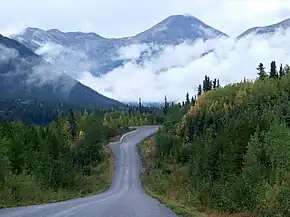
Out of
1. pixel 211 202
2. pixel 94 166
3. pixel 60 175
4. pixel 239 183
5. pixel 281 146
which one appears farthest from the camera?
pixel 94 166

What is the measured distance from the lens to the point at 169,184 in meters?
70.6

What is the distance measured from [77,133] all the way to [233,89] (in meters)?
50.3

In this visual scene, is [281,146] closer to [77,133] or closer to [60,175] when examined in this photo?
[60,175]

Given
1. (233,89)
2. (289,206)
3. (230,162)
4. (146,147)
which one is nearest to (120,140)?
(146,147)

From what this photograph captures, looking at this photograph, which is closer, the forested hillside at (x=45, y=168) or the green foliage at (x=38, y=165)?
the green foliage at (x=38, y=165)

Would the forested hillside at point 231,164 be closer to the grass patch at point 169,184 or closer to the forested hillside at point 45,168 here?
the grass patch at point 169,184

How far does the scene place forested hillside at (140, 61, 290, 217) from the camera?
76.9ft

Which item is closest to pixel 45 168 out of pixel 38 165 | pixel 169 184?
pixel 38 165

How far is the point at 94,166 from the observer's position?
109 metres

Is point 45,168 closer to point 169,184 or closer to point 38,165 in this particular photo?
point 38,165

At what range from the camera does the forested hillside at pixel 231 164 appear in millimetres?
23453

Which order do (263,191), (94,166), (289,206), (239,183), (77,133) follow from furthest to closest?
(77,133) < (94,166) < (239,183) < (263,191) < (289,206)

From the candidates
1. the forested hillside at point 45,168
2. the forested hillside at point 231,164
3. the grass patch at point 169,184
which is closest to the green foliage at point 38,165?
the forested hillside at point 45,168

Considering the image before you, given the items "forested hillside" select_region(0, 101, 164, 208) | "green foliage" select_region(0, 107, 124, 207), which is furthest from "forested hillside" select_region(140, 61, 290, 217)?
"green foliage" select_region(0, 107, 124, 207)
